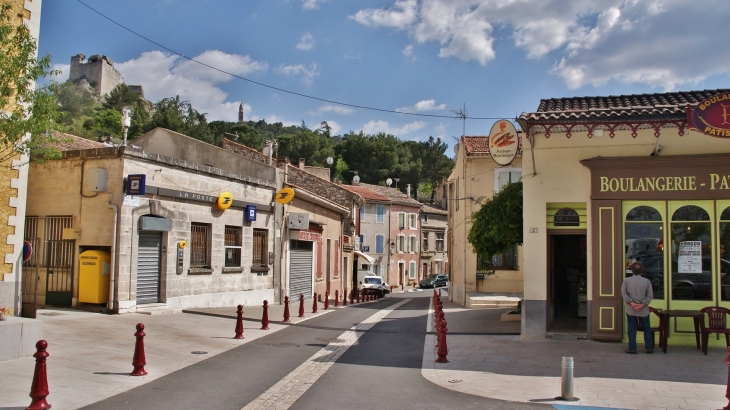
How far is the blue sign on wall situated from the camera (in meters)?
21.2

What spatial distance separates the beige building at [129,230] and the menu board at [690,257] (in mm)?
13007

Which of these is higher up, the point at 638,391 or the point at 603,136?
the point at 603,136

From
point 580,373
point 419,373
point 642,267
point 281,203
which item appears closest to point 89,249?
point 281,203

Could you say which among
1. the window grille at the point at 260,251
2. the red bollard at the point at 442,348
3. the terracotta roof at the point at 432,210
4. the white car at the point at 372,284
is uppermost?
the terracotta roof at the point at 432,210

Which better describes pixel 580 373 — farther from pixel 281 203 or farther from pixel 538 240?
pixel 281 203

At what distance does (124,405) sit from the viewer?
285 inches

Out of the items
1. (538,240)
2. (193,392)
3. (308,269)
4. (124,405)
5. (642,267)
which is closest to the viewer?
(124,405)

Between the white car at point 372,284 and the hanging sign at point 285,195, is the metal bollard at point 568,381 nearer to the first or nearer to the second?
the hanging sign at point 285,195

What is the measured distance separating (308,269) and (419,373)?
709 inches

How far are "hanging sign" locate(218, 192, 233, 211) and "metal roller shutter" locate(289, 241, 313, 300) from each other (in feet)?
18.3

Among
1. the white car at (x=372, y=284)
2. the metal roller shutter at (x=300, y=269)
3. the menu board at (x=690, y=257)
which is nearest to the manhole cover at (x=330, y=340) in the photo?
the menu board at (x=690, y=257)

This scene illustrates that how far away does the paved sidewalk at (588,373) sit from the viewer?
26.5ft

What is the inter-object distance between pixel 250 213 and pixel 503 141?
10.4 meters

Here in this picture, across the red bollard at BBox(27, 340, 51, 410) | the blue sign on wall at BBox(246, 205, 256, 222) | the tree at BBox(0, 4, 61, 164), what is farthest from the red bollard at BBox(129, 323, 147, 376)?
the blue sign on wall at BBox(246, 205, 256, 222)
